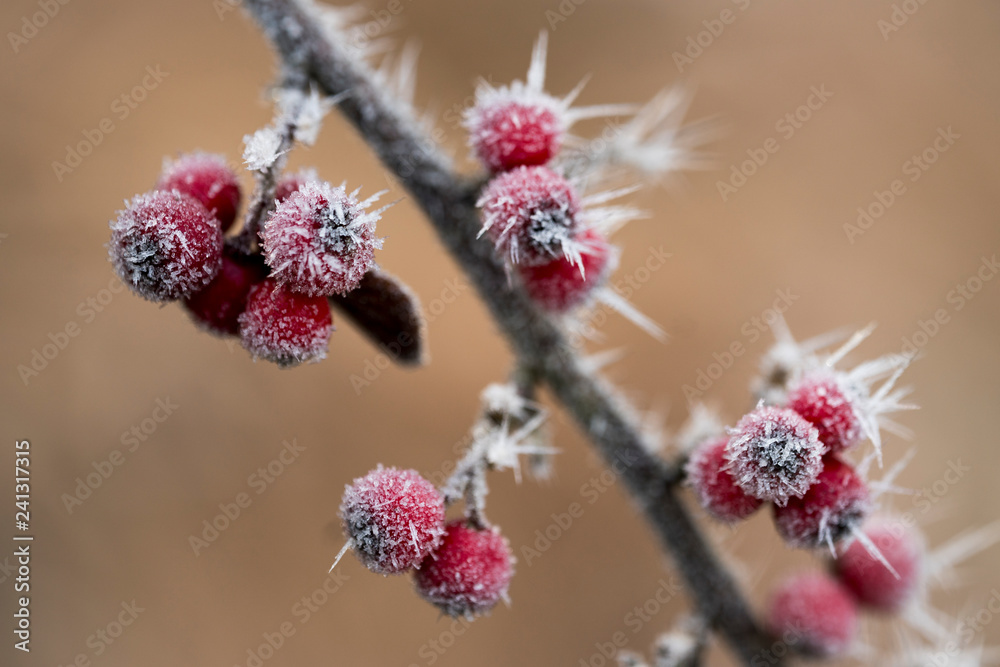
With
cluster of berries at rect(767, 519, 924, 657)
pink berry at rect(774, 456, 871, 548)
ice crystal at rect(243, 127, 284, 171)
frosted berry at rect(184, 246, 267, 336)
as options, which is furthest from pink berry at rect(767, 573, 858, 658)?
ice crystal at rect(243, 127, 284, 171)

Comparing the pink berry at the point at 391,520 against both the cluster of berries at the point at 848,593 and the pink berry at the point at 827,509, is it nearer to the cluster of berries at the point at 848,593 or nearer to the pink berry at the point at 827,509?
the pink berry at the point at 827,509

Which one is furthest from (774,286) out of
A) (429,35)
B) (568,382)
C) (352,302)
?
(352,302)

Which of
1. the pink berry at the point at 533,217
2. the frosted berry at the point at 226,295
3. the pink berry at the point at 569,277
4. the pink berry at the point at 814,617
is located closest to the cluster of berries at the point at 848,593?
the pink berry at the point at 814,617

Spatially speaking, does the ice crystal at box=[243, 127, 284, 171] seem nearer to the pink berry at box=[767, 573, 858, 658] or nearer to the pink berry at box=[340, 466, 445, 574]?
the pink berry at box=[340, 466, 445, 574]

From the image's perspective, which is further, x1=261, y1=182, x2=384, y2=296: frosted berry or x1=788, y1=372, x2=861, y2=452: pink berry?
x1=788, y1=372, x2=861, y2=452: pink berry

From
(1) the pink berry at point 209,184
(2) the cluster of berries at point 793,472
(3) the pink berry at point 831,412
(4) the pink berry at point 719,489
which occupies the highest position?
(3) the pink berry at point 831,412

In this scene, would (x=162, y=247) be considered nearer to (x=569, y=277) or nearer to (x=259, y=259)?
(x=259, y=259)

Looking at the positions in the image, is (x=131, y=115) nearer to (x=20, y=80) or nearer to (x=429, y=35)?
(x=20, y=80)
